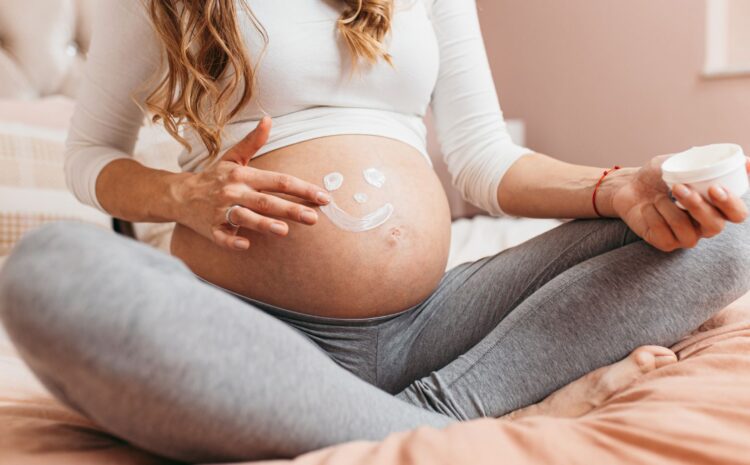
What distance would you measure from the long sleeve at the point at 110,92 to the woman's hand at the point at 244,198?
0.72ft

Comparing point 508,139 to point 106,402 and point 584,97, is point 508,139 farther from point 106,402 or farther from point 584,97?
point 584,97

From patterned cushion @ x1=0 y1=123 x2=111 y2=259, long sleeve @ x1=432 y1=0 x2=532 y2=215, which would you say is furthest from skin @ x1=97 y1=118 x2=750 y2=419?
patterned cushion @ x1=0 y1=123 x2=111 y2=259

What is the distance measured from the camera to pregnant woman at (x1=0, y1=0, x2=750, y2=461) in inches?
22.4

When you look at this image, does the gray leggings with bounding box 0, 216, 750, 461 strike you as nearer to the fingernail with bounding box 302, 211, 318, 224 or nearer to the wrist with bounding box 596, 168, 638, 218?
the wrist with bounding box 596, 168, 638, 218

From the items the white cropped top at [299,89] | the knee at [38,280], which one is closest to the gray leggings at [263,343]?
the knee at [38,280]

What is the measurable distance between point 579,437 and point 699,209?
271mm

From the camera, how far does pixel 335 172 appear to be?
827 mm

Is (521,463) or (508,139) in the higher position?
(508,139)

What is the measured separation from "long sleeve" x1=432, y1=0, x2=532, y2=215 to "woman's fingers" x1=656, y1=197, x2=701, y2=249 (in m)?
0.34

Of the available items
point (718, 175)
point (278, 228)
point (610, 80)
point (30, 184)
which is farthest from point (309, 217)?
point (610, 80)

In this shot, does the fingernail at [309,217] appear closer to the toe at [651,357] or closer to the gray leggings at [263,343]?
the gray leggings at [263,343]

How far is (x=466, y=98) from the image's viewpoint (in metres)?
1.06

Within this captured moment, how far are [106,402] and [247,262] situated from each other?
0.33 m

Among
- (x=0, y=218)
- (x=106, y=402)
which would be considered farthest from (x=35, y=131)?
(x=106, y=402)
